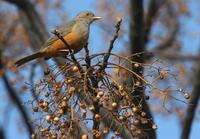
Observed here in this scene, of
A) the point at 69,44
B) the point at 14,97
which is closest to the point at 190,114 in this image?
the point at 69,44

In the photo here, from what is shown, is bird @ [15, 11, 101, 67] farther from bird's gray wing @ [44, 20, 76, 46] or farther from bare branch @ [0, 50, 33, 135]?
bare branch @ [0, 50, 33, 135]

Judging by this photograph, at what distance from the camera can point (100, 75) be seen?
125 inches

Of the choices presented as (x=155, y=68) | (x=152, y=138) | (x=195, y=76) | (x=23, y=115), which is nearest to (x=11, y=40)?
(x=23, y=115)

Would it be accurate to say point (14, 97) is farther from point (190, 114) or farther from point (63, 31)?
point (63, 31)

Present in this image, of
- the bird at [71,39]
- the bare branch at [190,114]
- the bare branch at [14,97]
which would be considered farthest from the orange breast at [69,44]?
the bare branch at [14,97]

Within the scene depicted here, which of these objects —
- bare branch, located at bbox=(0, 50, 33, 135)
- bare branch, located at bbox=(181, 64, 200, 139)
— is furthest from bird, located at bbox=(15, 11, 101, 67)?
bare branch, located at bbox=(0, 50, 33, 135)

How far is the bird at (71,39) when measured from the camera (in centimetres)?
463

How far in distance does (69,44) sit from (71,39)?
12 cm

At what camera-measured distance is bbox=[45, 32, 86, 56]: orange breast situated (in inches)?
181

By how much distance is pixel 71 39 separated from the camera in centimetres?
475

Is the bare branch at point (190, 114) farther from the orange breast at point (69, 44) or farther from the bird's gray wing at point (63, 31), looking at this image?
the orange breast at point (69, 44)

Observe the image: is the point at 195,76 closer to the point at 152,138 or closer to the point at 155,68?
the point at 152,138

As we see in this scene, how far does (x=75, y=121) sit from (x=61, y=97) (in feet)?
0.57

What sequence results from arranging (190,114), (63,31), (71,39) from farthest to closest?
1. (190,114)
2. (63,31)
3. (71,39)
